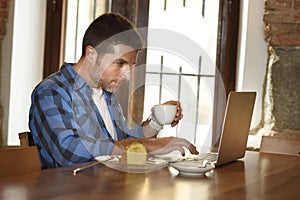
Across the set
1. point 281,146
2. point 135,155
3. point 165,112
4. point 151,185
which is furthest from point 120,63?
point 281,146

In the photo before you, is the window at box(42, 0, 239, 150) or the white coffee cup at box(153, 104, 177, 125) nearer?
the white coffee cup at box(153, 104, 177, 125)

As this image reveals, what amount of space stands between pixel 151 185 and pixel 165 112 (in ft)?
1.31

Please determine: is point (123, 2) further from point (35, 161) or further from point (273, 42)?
point (35, 161)

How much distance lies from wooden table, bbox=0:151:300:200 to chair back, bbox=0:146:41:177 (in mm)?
55

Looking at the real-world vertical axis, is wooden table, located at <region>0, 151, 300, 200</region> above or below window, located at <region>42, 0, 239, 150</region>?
below

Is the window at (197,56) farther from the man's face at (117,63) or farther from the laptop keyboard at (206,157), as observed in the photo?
the man's face at (117,63)

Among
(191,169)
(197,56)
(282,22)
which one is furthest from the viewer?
(197,56)

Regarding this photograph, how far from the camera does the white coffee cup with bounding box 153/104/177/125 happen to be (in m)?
1.89

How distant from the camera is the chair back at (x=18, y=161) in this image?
5.20 feet

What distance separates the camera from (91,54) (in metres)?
2.13

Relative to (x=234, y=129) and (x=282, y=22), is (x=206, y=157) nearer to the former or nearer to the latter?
(x=234, y=129)

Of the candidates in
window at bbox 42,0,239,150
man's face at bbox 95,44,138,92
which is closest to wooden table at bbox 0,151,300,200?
man's face at bbox 95,44,138,92

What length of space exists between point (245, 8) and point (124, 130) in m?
1.25

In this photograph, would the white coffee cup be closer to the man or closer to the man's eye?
the man
